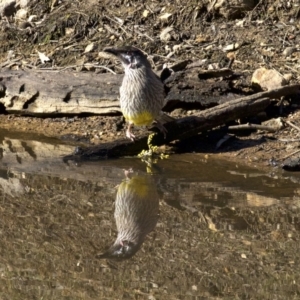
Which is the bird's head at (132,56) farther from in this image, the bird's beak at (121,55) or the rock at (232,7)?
the rock at (232,7)

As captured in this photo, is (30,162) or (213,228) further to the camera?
(30,162)

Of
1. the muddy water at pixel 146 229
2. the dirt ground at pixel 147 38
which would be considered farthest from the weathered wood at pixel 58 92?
the muddy water at pixel 146 229

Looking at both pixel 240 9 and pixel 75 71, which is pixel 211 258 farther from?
pixel 240 9

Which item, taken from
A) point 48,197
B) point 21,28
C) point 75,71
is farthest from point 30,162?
point 21,28

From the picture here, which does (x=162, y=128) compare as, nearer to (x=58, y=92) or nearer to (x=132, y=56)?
(x=132, y=56)

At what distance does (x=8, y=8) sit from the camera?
38.3ft

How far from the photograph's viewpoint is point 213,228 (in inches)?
226

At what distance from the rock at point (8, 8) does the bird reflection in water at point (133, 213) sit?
17.1ft

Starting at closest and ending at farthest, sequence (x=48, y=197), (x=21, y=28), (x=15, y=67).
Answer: (x=48, y=197)
(x=15, y=67)
(x=21, y=28)

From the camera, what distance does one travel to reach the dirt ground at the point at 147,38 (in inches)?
352

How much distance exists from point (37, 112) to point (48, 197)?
277 cm

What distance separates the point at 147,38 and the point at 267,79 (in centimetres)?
214

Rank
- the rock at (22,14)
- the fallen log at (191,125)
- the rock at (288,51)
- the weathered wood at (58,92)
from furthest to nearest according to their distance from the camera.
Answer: the rock at (22,14) → the rock at (288,51) → the weathered wood at (58,92) → the fallen log at (191,125)

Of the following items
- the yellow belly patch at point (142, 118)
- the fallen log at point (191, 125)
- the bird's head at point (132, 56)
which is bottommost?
the fallen log at point (191, 125)
